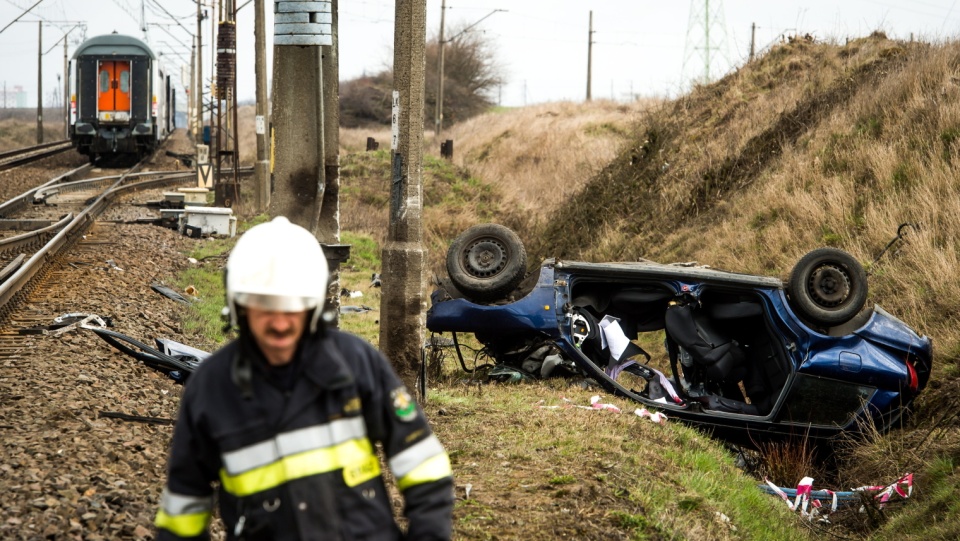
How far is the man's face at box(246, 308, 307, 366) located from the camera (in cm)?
258

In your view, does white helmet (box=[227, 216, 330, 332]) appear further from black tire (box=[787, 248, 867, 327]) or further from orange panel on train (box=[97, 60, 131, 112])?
orange panel on train (box=[97, 60, 131, 112])

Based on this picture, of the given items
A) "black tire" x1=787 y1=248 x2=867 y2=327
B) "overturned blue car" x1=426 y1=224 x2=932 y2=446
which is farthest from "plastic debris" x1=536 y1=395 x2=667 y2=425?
"black tire" x1=787 y1=248 x2=867 y2=327

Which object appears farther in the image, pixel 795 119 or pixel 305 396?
pixel 795 119

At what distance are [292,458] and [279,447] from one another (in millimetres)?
43

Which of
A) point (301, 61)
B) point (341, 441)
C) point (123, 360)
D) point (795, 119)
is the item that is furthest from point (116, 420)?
point (795, 119)

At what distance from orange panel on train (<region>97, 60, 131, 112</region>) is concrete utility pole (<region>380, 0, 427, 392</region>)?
27576mm

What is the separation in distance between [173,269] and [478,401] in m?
8.05

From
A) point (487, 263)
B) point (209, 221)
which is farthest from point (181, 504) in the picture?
point (209, 221)

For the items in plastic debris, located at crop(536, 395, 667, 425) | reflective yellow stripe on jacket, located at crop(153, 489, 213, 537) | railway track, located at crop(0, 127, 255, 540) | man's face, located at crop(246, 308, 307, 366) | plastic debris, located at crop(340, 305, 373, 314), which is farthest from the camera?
plastic debris, located at crop(340, 305, 373, 314)

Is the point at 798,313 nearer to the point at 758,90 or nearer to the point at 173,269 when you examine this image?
the point at 173,269

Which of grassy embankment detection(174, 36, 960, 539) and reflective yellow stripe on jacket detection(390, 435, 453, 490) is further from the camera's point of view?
grassy embankment detection(174, 36, 960, 539)

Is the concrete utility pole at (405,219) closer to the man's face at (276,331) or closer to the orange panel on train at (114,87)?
the man's face at (276,331)

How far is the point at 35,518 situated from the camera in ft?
14.8

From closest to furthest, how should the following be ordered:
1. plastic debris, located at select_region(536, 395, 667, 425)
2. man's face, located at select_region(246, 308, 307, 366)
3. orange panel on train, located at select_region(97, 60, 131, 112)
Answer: man's face, located at select_region(246, 308, 307, 366) < plastic debris, located at select_region(536, 395, 667, 425) < orange panel on train, located at select_region(97, 60, 131, 112)
